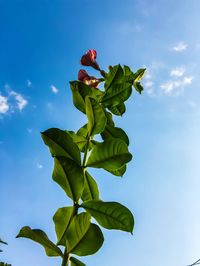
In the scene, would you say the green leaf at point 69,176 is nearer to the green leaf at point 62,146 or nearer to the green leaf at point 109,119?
the green leaf at point 62,146

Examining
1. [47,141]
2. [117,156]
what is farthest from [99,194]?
[47,141]

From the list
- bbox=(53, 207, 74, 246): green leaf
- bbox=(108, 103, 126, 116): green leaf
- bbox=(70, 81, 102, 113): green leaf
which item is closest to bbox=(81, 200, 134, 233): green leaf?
bbox=(53, 207, 74, 246): green leaf

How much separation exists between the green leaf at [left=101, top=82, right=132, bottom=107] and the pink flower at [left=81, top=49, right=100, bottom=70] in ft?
0.91

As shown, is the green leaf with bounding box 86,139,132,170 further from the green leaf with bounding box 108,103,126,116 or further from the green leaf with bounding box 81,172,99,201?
the green leaf with bounding box 108,103,126,116

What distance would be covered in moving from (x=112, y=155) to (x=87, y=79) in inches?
23.1

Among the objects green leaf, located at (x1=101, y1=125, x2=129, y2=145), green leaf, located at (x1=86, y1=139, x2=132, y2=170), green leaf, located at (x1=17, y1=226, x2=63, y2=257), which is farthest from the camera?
green leaf, located at (x1=101, y1=125, x2=129, y2=145)

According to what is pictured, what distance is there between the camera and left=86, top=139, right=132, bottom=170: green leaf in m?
1.05

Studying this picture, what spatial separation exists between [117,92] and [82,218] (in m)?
0.71

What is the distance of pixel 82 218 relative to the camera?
84cm

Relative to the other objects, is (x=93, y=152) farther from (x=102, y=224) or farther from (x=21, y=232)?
(x=21, y=232)

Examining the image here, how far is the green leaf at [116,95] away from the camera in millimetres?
1413

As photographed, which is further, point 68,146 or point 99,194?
point 99,194

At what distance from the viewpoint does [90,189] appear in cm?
111

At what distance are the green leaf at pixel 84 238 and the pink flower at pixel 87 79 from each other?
0.80m
